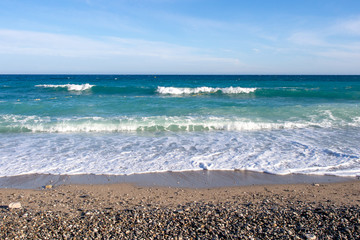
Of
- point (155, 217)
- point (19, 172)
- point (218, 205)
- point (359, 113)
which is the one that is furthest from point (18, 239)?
point (359, 113)

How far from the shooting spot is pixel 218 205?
413cm

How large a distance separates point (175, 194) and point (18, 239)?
2.43m

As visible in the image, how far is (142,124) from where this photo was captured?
10688 millimetres

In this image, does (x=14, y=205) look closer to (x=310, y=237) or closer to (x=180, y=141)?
(x=310, y=237)

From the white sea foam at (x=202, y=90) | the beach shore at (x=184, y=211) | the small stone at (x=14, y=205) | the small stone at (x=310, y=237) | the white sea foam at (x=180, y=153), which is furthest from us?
the white sea foam at (x=202, y=90)

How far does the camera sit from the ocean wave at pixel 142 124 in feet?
33.1

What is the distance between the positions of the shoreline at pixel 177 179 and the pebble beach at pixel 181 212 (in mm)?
216

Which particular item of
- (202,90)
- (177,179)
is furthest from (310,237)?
(202,90)

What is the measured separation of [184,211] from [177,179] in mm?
1619

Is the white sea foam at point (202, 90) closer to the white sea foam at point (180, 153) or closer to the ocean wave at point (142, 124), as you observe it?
the ocean wave at point (142, 124)

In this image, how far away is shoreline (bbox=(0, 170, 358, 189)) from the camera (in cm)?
520

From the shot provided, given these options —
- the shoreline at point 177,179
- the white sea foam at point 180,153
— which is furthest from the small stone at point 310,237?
the white sea foam at point 180,153

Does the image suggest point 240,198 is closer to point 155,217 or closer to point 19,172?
point 155,217

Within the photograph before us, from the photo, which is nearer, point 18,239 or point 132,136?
point 18,239
